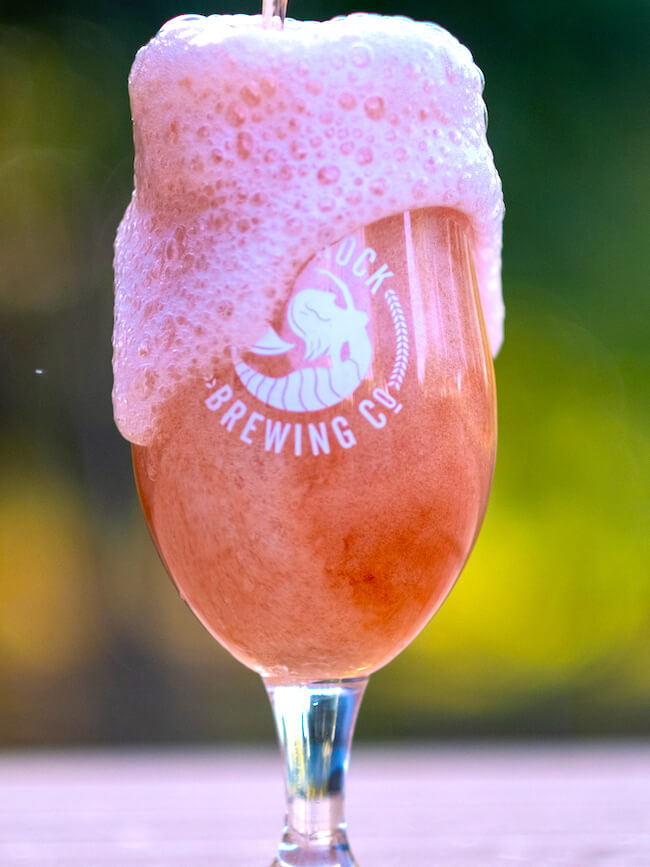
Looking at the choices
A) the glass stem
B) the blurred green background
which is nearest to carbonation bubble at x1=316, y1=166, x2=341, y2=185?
the glass stem

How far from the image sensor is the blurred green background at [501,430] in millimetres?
2625

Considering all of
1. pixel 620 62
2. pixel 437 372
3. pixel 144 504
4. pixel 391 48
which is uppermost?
pixel 620 62

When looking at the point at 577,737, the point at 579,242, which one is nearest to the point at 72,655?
the point at 577,737

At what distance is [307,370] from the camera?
0.72m

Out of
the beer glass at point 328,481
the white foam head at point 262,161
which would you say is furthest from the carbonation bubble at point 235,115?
the beer glass at point 328,481

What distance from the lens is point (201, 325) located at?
75 cm

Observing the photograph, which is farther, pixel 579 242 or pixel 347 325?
pixel 579 242

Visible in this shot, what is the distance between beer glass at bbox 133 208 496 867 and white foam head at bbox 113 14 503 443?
0.02 meters

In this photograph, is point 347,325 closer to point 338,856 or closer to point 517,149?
point 338,856

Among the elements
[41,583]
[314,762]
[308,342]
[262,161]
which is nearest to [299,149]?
[262,161]

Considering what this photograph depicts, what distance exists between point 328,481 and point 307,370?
7cm

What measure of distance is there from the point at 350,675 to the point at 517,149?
7.18 feet

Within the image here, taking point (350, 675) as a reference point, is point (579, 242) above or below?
above

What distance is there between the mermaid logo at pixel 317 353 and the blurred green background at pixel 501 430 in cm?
194
